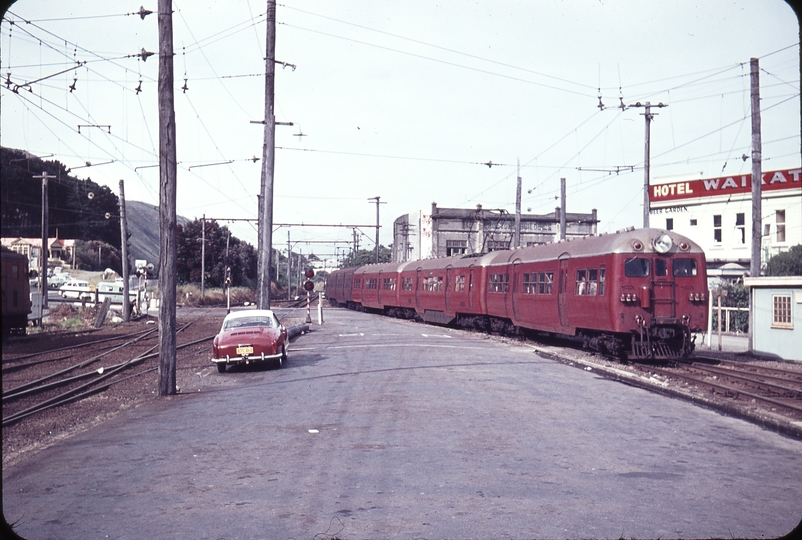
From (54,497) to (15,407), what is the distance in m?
7.93

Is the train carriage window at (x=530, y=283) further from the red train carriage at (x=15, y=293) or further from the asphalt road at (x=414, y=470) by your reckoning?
the red train carriage at (x=15, y=293)

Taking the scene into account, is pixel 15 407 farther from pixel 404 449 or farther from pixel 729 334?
pixel 729 334

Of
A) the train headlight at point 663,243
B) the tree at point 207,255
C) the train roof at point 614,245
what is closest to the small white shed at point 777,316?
the train roof at point 614,245

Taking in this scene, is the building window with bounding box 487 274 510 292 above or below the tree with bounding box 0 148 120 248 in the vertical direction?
below

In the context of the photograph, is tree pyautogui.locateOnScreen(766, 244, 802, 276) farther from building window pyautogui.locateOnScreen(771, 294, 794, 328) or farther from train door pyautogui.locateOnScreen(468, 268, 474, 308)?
train door pyautogui.locateOnScreen(468, 268, 474, 308)

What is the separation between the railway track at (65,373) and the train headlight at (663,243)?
44.2 ft

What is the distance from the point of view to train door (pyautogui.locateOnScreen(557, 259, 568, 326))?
68.0 ft

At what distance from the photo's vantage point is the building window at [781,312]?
68.0ft

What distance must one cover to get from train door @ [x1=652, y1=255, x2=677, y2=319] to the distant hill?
116 metres

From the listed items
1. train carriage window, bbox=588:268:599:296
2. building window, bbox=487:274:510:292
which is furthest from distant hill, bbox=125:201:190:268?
train carriage window, bbox=588:268:599:296

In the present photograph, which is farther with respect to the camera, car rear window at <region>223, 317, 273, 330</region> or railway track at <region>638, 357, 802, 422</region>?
car rear window at <region>223, 317, 273, 330</region>

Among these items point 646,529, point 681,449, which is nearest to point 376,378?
point 681,449

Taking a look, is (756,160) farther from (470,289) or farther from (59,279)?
(59,279)

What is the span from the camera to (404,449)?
28.7ft
